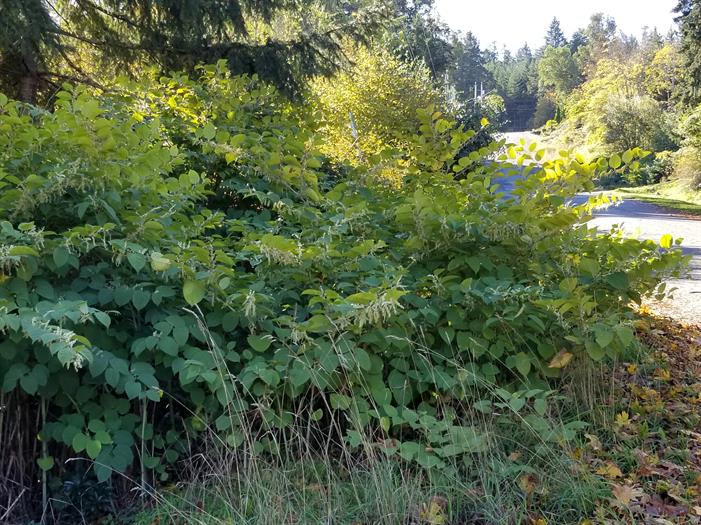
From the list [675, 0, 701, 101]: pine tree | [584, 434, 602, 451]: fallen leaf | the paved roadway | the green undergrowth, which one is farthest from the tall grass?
[675, 0, 701, 101]: pine tree

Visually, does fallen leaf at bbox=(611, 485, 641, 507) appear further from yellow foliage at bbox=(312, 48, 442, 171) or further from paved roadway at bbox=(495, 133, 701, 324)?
yellow foliage at bbox=(312, 48, 442, 171)

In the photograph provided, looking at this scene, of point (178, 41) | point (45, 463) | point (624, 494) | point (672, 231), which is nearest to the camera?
point (624, 494)

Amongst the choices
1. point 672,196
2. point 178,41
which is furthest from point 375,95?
point 672,196

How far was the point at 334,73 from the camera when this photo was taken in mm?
7191

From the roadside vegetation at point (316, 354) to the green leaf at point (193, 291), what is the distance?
2cm

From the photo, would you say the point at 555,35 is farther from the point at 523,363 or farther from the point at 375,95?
the point at 523,363

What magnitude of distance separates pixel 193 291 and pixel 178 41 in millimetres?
4697

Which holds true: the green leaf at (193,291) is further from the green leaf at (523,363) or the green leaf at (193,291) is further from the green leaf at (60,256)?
the green leaf at (523,363)

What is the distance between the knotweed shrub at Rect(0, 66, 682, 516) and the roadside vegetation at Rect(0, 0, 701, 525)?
0.05 ft

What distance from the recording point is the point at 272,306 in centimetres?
295

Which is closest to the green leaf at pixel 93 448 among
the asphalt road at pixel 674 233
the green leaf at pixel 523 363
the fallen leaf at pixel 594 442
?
the green leaf at pixel 523 363

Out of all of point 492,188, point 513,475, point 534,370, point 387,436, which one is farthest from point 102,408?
point 492,188

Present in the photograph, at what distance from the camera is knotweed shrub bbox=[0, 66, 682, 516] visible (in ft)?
8.21

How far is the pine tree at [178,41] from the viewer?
19.9 ft
